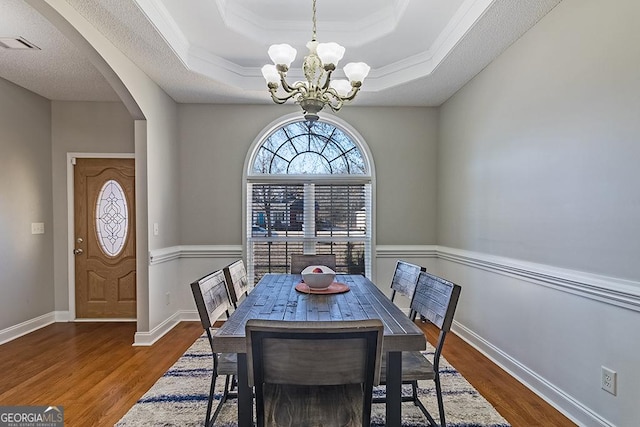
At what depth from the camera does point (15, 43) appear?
286 cm

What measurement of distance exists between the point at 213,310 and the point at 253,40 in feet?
7.96

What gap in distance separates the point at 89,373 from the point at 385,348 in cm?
262

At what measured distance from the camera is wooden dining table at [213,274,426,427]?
1484 mm

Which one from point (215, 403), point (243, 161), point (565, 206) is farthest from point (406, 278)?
point (243, 161)

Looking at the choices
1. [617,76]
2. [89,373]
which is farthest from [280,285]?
[617,76]

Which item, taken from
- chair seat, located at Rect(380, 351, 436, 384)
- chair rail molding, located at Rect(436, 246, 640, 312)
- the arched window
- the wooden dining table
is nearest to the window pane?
the arched window

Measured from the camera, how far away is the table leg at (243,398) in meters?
1.49

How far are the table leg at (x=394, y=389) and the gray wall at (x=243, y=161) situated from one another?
2.79 metres

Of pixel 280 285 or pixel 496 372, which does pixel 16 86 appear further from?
pixel 496 372

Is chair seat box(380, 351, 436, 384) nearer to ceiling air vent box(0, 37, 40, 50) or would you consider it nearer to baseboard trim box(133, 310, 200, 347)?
baseboard trim box(133, 310, 200, 347)

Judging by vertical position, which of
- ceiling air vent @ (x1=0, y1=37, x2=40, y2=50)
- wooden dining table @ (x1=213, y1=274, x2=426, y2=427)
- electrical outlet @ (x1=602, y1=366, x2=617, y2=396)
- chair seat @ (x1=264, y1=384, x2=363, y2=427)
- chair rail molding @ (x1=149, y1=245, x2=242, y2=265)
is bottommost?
electrical outlet @ (x1=602, y1=366, x2=617, y2=396)

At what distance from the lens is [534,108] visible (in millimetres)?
2516

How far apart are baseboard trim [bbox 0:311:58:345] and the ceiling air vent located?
275 cm

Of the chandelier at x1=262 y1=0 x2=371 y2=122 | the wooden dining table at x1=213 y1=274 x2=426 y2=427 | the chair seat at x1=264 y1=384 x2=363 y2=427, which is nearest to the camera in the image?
the chair seat at x1=264 y1=384 x2=363 y2=427
